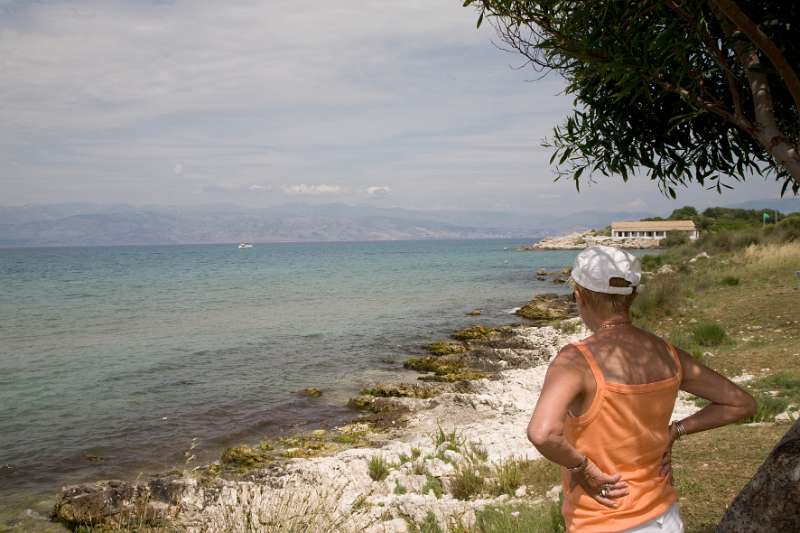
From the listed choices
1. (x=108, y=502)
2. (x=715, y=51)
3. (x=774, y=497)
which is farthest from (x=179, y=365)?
(x=774, y=497)

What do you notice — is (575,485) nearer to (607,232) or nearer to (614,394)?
(614,394)

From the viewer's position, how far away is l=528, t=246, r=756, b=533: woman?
2582 millimetres

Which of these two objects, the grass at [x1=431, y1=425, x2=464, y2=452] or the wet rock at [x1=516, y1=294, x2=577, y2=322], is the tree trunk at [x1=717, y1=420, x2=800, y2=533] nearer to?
the grass at [x1=431, y1=425, x2=464, y2=452]

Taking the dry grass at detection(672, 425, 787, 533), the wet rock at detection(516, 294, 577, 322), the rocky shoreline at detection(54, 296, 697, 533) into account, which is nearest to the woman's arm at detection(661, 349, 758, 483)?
the dry grass at detection(672, 425, 787, 533)

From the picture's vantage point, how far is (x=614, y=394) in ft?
8.55

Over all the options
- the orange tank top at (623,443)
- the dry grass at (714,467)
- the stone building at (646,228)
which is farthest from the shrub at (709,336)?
the stone building at (646,228)

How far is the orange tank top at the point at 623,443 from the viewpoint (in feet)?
8.61

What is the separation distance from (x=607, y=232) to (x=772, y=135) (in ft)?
470

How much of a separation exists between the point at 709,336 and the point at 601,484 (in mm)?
13274

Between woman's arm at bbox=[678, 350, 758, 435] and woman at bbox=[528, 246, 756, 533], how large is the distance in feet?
0.22

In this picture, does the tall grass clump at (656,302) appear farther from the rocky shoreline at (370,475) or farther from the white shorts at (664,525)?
the white shorts at (664,525)

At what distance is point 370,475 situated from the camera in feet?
30.7

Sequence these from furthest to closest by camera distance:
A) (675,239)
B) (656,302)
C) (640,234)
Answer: (640,234) → (675,239) → (656,302)

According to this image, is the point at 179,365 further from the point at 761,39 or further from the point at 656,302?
the point at 761,39
